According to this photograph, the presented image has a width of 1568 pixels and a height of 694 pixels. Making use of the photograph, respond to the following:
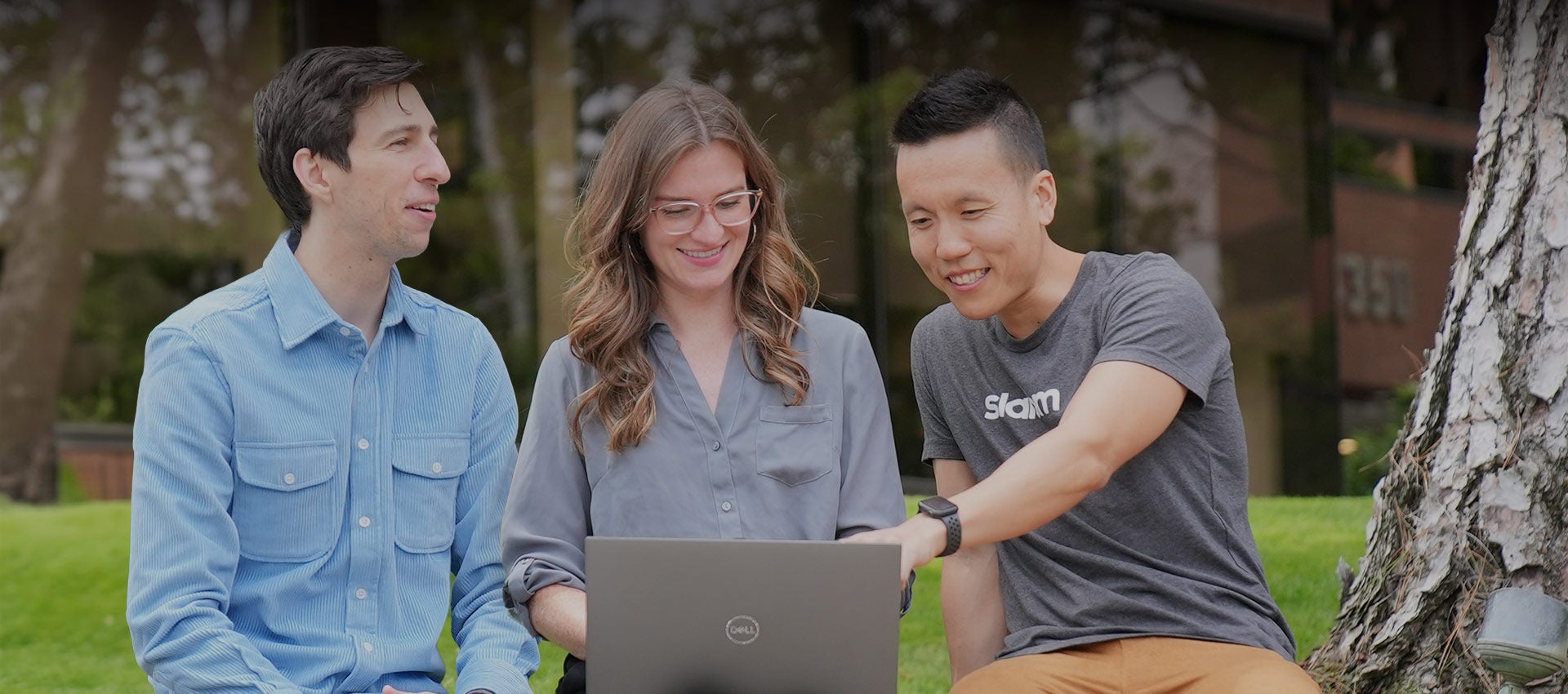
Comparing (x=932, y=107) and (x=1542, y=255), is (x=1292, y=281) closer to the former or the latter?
(x=1542, y=255)

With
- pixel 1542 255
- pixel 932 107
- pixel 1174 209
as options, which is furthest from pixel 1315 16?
pixel 932 107

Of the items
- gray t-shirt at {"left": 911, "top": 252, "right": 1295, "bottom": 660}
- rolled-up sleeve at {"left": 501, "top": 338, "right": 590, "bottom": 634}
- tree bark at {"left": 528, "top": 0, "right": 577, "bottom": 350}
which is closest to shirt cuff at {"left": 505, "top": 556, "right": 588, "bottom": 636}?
rolled-up sleeve at {"left": 501, "top": 338, "right": 590, "bottom": 634}

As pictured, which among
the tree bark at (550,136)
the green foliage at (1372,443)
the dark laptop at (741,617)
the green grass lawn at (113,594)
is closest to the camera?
the dark laptop at (741,617)

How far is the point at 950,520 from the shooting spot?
246cm

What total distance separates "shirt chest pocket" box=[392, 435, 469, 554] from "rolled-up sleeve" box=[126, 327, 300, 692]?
0.29 meters

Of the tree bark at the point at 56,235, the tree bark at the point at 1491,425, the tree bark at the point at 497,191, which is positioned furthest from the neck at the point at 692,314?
the tree bark at the point at 56,235

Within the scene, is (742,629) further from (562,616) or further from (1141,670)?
(1141,670)

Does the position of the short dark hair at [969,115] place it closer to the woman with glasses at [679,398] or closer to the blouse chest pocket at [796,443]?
the woman with glasses at [679,398]

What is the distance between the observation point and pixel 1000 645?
300 centimetres

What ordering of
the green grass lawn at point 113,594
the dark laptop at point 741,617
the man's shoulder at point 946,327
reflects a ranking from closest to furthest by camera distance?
the dark laptop at point 741,617, the man's shoulder at point 946,327, the green grass lawn at point 113,594

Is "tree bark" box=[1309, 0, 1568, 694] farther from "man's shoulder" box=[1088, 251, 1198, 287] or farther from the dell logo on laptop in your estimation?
the dell logo on laptop

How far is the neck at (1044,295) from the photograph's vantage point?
284 cm

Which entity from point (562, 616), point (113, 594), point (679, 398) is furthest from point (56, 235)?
point (562, 616)

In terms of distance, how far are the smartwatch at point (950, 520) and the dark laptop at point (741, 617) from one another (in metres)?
0.30
